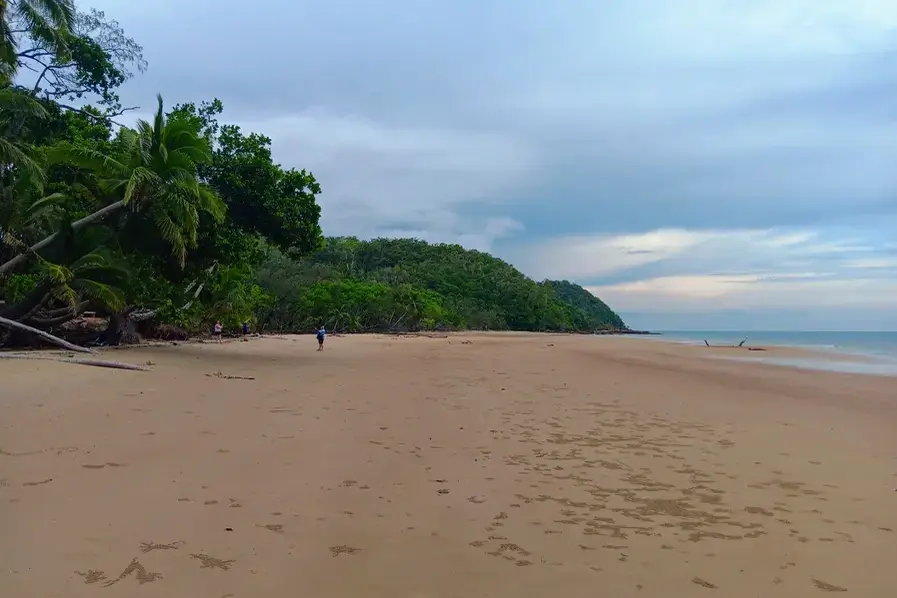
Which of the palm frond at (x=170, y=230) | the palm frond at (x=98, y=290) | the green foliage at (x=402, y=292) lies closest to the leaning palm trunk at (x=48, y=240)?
the palm frond at (x=170, y=230)

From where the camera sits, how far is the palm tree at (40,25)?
17594 mm

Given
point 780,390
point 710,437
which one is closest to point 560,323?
point 780,390

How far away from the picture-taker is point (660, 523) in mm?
4457

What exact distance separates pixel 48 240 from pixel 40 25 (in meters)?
7.18

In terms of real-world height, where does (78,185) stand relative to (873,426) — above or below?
above

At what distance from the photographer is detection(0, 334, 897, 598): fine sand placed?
3416 millimetres

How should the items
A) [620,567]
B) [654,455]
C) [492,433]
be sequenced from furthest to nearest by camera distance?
[492,433], [654,455], [620,567]

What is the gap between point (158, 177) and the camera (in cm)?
1614

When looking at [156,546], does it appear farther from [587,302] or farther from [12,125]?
[587,302]

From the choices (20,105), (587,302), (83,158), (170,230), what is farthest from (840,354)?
(587,302)

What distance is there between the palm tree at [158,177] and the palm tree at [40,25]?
13.9 ft

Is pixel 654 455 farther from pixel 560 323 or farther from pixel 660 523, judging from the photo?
pixel 560 323

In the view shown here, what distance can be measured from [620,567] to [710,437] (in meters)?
5.00

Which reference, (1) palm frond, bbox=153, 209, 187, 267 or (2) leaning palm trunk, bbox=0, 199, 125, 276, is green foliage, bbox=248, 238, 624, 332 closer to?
(2) leaning palm trunk, bbox=0, 199, 125, 276
